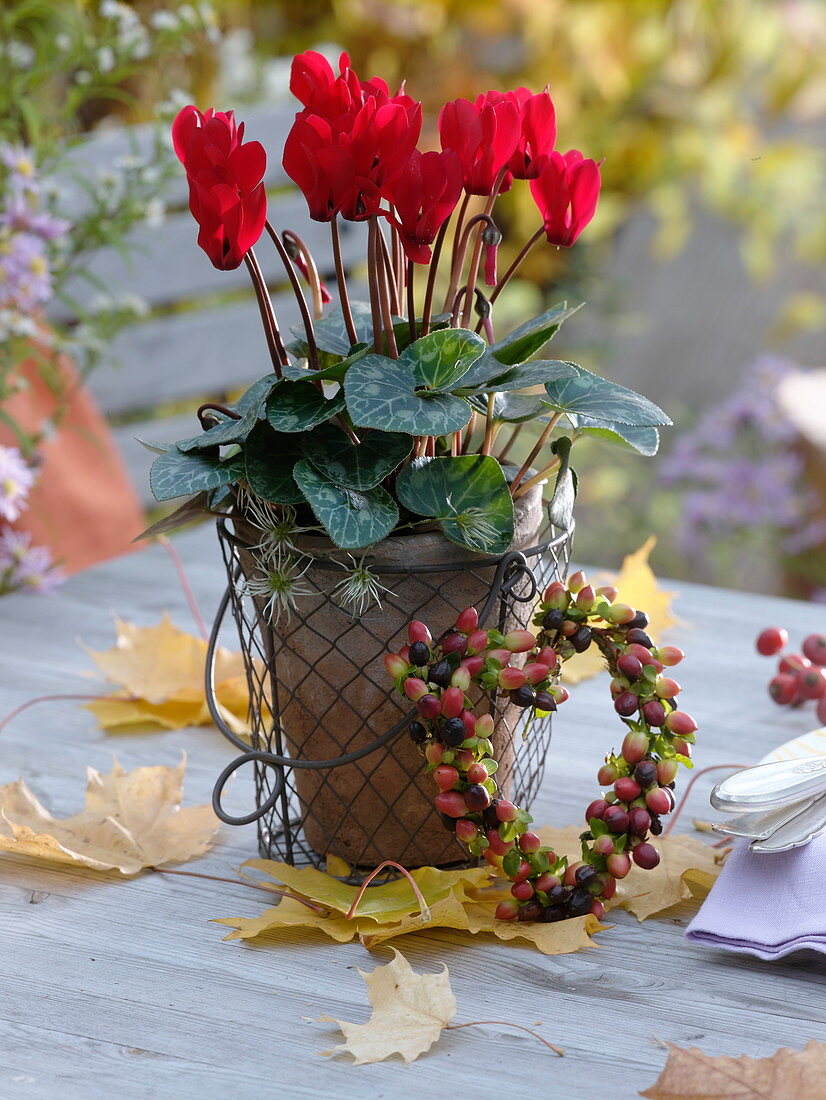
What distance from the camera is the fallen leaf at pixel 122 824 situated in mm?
713

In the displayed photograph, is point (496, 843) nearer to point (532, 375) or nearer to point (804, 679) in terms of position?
point (532, 375)

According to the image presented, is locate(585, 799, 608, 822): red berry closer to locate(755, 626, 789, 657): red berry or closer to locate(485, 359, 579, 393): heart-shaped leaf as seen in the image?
locate(485, 359, 579, 393): heart-shaped leaf

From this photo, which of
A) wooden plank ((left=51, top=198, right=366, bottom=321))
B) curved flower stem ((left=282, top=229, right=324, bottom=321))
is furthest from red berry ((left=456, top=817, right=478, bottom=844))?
wooden plank ((left=51, top=198, right=366, bottom=321))

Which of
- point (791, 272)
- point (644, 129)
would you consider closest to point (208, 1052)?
point (644, 129)

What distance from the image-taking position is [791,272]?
3.13m

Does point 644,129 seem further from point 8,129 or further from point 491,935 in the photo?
point 491,935

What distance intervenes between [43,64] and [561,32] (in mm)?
1651

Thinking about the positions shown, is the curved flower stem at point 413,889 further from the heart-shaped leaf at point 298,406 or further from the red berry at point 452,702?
the heart-shaped leaf at point 298,406

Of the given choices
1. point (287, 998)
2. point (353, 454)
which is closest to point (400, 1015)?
point (287, 998)

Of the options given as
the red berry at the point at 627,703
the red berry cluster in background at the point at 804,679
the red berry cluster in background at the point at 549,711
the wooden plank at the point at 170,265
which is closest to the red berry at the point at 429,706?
the red berry cluster in background at the point at 549,711

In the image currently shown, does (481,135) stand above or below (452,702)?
above

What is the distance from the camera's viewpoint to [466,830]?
594 mm

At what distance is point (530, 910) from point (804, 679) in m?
0.40

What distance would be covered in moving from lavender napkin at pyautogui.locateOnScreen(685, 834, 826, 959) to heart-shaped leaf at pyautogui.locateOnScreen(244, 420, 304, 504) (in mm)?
323
